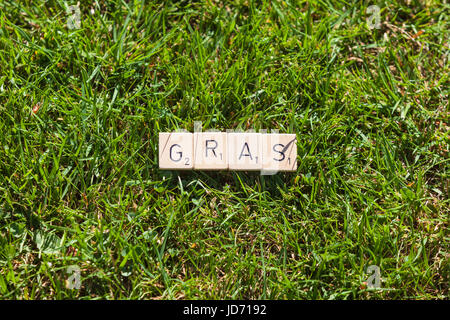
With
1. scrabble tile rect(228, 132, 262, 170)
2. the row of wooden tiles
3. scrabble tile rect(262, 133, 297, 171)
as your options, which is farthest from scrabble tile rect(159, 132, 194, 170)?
scrabble tile rect(262, 133, 297, 171)

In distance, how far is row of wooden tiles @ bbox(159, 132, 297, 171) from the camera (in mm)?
2088

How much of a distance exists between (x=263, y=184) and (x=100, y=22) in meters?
1.07

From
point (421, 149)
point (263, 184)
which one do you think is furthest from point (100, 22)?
point (421, 149)

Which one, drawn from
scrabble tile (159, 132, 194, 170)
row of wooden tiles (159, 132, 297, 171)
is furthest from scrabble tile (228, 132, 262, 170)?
scrabble tile (159, 132, 194, 170)

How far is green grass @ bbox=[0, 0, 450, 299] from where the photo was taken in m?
2.04

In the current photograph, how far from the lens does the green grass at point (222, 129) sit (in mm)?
2037

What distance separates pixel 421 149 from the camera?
7.29 ft

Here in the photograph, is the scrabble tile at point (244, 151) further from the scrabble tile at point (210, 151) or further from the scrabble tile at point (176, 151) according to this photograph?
the scrabble tile at point (176, 151)

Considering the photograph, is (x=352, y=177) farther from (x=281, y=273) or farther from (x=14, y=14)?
(x=14, y=14)

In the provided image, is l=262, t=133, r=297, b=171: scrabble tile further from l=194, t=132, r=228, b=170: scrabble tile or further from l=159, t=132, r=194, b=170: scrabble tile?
l=159, t=132, r=194, b=170: scrabble tile

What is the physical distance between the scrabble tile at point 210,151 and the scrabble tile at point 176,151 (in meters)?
0.03

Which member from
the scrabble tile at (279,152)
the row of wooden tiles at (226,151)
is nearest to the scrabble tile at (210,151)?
the row of wooden tiles at (226,151)

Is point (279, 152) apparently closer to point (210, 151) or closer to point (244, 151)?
point (244, 151)

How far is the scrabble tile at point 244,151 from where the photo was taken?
211 centimetres
